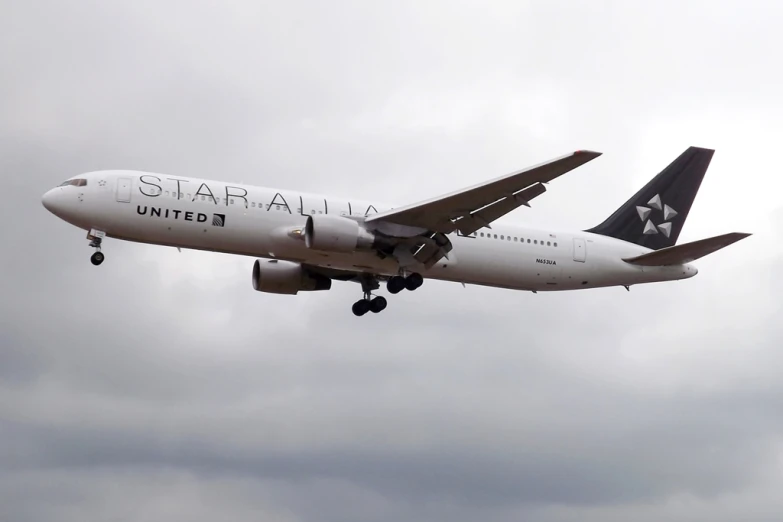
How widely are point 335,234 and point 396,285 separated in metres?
5.04

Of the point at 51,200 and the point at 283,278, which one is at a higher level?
the point at 51,200

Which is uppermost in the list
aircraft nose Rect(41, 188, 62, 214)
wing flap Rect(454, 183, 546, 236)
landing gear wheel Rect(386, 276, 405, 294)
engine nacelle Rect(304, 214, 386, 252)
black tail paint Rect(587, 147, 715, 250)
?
black tail paint Rect(587, 147, 715, 250)

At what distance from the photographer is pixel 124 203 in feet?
139

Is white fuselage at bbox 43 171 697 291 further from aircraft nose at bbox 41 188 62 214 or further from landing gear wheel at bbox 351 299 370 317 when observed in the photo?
landing gear wheel at bbox 351 299 370 317

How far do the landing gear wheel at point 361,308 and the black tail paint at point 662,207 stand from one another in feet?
34.5

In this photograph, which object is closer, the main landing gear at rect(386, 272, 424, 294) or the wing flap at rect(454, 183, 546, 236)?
the wing flap at rect(454, 183, 546, 236)

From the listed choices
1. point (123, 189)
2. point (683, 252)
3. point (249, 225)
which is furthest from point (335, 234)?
point (683, 252)

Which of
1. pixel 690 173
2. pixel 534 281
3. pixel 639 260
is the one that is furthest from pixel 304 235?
pixel 690 173

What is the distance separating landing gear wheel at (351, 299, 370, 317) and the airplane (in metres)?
0.04

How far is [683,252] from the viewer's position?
47.8 m

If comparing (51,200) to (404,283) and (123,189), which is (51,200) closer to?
(123,189)

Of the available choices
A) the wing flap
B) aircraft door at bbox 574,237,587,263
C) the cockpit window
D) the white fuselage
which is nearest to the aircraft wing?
the wing flap

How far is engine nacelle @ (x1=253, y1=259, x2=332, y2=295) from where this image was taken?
50.3 metres

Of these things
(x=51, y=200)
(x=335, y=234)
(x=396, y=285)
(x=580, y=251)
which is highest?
(x=51, y=200)
